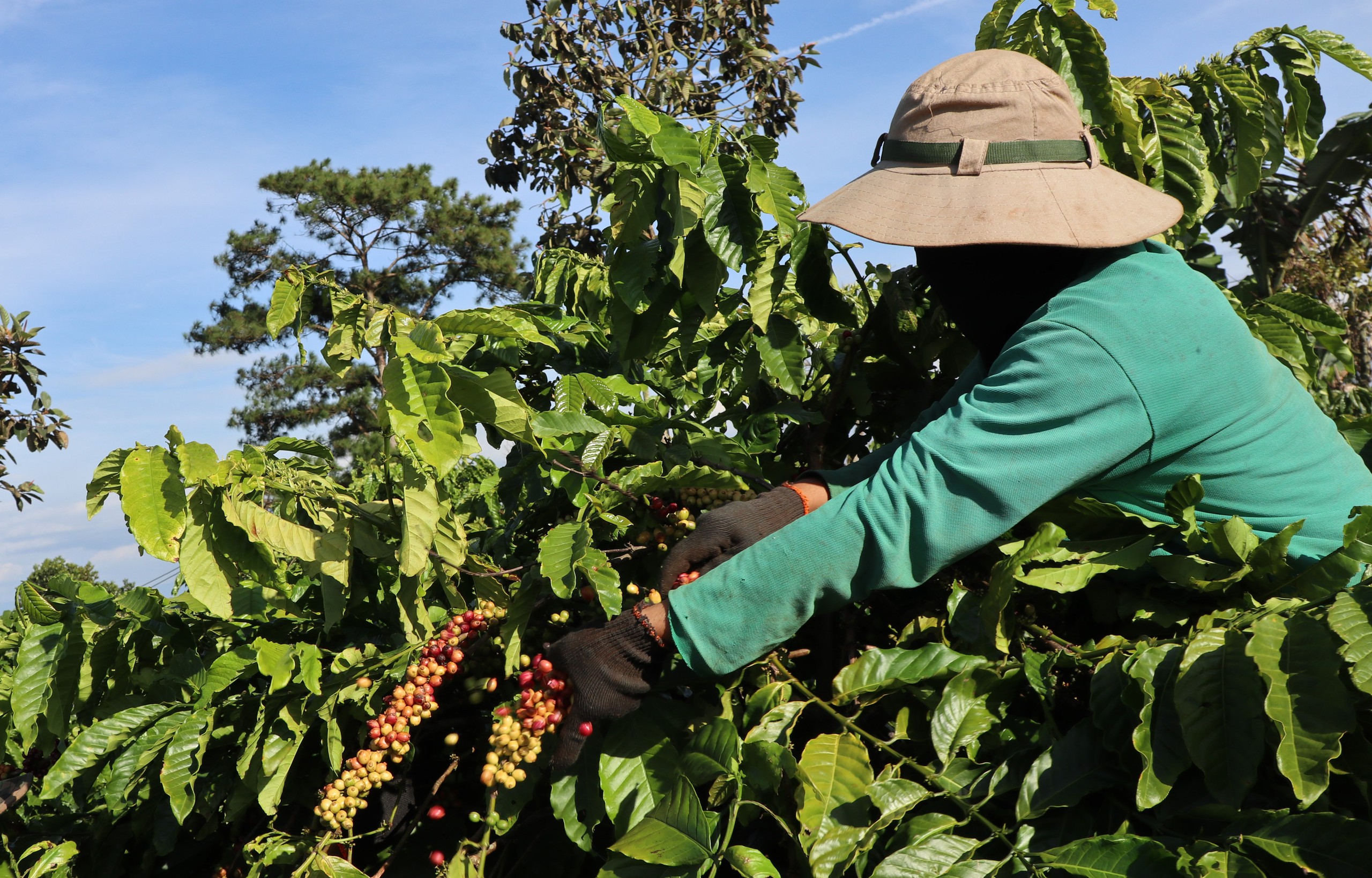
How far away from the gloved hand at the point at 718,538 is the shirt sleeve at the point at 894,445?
206 mm

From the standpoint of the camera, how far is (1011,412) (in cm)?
134

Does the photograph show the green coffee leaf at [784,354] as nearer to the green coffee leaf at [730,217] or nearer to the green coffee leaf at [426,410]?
the green coffee leaf at [730,217]

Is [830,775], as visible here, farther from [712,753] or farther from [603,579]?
[603,579]

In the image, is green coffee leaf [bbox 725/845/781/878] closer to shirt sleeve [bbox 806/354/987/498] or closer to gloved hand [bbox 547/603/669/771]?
gloved hand [bbox 547/603/669/771]

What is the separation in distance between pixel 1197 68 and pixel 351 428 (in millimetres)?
18994

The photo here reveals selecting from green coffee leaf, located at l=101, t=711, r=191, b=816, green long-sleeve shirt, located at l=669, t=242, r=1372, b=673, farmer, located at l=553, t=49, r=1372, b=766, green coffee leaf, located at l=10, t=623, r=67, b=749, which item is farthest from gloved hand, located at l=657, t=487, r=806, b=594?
green coffee leaf, located at l=10, t=623, r=67, b=749

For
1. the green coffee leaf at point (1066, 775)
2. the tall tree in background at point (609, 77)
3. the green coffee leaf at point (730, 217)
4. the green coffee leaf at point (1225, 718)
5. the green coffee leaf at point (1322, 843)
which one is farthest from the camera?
the tall tree in background at point (609, 77)

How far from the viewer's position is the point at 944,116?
1596 millimetres

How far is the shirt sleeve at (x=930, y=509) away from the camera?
134 cm

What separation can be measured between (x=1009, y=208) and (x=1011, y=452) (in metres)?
0.39

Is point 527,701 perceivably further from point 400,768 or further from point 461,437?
point 400,768

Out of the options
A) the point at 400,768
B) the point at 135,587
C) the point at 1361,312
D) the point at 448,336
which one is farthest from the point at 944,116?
the point at 1361,312

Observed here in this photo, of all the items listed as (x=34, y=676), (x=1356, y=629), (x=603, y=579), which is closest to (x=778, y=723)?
(x=603, y=579)

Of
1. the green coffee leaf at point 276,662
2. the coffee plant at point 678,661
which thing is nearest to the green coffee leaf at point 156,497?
the coffee plant at point 678,661
